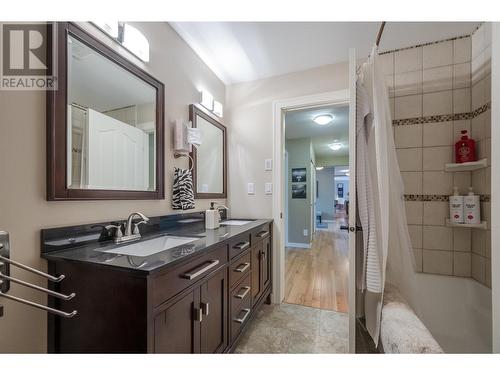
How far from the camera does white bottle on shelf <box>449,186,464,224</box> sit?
65.4 inches

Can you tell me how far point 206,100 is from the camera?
2.09 metres

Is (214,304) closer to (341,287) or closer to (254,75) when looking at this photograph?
(341,287)

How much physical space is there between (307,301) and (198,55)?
2.71 m

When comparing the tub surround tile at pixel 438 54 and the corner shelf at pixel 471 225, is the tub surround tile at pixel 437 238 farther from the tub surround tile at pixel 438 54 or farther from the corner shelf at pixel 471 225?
the tub surround tile at pixel 438 54

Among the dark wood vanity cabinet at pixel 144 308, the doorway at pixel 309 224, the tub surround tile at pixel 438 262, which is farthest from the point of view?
the doorway at pixel 309 224

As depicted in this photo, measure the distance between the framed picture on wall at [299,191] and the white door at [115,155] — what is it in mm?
3760

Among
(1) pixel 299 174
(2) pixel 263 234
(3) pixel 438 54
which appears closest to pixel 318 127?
(1) pixel 299 174

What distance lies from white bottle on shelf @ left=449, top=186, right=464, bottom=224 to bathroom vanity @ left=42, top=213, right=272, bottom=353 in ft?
5.82

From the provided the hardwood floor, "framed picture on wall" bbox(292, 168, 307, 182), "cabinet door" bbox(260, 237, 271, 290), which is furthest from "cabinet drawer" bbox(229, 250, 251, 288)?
"framed picture on wall" bbox(292, 168, 307, 182)

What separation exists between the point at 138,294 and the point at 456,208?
2228mm

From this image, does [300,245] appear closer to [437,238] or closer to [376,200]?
[437,238]

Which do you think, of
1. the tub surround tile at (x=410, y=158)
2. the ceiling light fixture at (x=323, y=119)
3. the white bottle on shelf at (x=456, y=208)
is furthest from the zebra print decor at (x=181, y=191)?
the ceiling light fixture at (x=323, y=119)

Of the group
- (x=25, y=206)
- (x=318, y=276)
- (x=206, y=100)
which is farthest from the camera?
(x=318, y=276)

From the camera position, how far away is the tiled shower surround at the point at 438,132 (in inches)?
66.2
